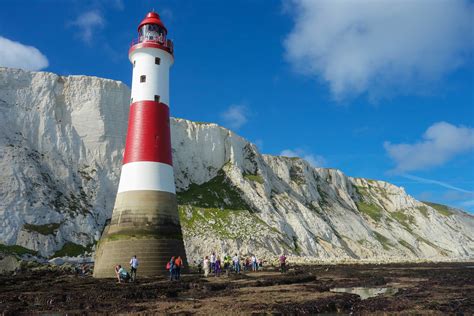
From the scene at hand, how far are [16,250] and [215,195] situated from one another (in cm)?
4368

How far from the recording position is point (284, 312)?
47.7 feet

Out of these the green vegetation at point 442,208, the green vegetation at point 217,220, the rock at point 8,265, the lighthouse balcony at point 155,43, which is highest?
the green vegetation at point 442,208

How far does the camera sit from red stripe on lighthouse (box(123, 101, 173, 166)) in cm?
2952

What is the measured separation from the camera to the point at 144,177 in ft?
95.0

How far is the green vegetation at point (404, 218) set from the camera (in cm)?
13825

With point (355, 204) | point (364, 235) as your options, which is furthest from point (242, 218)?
point (355, 204)

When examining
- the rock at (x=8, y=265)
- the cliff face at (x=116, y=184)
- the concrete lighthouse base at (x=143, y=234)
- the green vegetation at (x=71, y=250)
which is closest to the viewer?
the concrete lighthouse base at (x=143, y=234)

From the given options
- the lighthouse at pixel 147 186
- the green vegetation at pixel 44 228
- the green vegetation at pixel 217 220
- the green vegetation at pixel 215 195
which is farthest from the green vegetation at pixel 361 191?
the lighthouse at pixel 147 186

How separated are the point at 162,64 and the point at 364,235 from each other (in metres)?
93.1

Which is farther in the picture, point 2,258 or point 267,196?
point 267,196

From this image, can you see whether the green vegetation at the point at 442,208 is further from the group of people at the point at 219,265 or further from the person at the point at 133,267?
the person at the point at 133,267

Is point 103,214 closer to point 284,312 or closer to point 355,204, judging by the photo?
point 284,312

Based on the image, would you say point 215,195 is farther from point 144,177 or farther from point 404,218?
point 404,218

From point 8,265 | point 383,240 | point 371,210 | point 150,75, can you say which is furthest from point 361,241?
point 150,75
